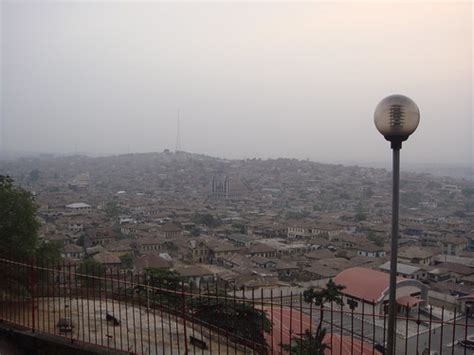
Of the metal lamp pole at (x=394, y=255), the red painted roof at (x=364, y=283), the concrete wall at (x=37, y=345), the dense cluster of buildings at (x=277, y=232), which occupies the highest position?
the metal lamp pole at (x=394, y=255)

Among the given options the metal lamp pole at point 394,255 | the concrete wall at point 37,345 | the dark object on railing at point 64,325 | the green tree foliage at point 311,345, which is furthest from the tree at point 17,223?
the metal lamp pole at point 394,255

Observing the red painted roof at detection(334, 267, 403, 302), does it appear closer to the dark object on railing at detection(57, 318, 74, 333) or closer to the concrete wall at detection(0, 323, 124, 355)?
the dark object on railing at detection(57, 318, 74, 333)

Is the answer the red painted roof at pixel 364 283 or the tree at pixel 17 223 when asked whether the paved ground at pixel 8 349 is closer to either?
the tree at pixel 17 223

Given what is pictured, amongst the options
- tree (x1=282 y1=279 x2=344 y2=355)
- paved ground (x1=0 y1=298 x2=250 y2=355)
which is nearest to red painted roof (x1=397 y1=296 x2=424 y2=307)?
tree (x1=282 y1=279 x2=344 y2=355)

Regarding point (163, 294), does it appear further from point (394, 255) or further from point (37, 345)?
point (394, 255)

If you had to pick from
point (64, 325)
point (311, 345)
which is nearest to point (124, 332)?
point (64, 325)
